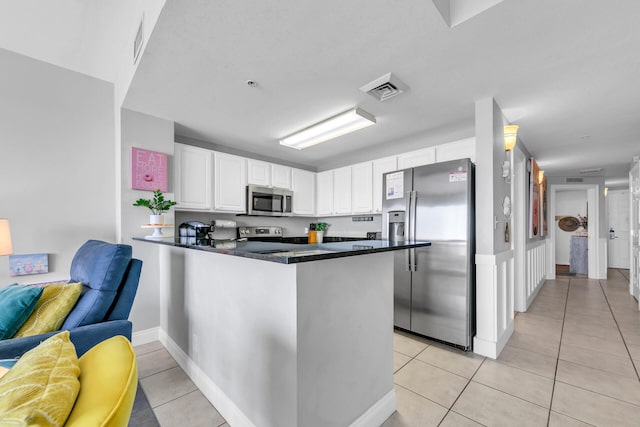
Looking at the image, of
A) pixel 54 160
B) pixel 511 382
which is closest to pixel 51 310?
pixel 54 160

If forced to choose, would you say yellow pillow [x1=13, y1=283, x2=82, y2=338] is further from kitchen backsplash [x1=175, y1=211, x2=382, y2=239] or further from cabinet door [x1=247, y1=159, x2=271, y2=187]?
cabinet door [x1=247, y1=159, x2=271, y2=187]

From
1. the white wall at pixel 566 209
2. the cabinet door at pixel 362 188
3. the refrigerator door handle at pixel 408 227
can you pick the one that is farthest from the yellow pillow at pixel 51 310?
the white wall at pixel 566 209

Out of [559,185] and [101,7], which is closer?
[101,7]

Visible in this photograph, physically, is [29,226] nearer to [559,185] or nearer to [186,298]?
[186,298]

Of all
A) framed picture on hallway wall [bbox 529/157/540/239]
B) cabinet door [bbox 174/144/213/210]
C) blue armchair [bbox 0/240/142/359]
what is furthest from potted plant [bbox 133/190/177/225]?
framed picture on hallway wall [bbox 529/157/540/239]

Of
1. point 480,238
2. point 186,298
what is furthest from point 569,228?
point 186,298

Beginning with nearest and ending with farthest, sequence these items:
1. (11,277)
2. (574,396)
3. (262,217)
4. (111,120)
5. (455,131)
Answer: (574,396) → (11,277) → (111,120) → (455,131) → (262,217)

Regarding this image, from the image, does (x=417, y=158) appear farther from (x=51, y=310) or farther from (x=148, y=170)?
(x=51, y=310)

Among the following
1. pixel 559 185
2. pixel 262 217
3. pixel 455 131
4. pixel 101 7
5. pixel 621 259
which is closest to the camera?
pixel 101 7

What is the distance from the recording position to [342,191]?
4578mm

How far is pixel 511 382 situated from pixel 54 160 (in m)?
4.29

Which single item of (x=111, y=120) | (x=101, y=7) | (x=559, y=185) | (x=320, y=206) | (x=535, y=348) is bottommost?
(x=535, y=348)

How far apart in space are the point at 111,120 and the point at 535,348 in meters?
4.77

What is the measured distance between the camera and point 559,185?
598 centimetres
